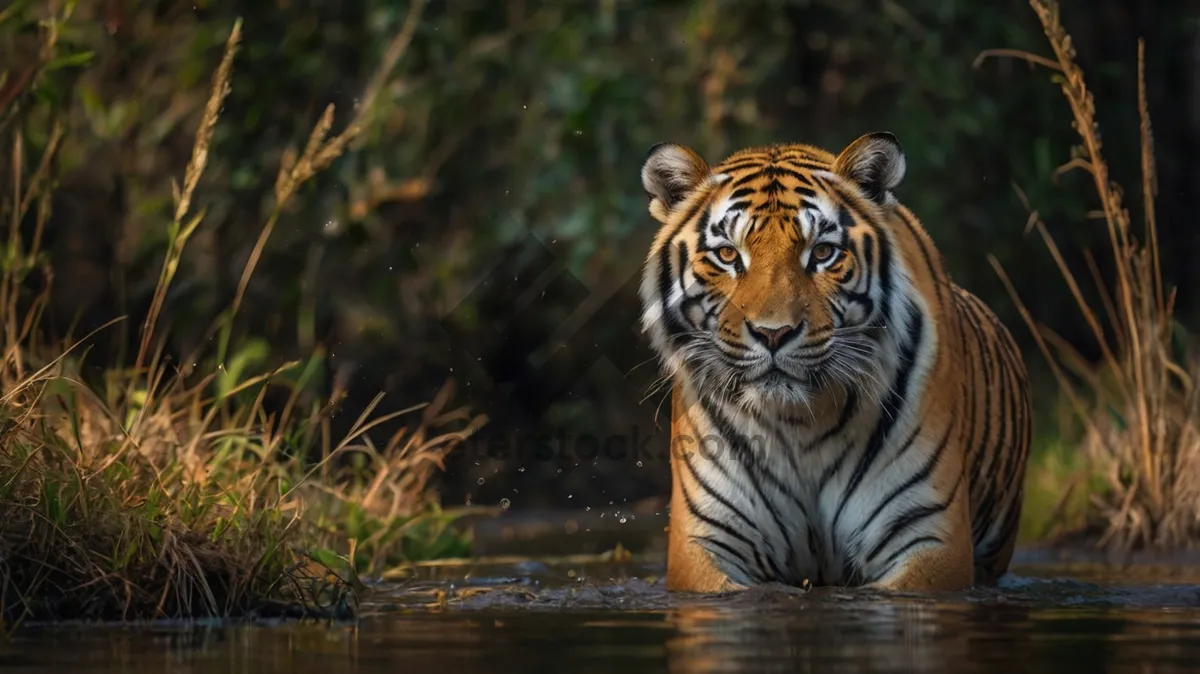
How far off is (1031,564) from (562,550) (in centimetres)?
190

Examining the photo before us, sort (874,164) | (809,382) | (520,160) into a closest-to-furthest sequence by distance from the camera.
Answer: (809,382) → (874,164) → (520,160)

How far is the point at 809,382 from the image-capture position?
6.05 meters

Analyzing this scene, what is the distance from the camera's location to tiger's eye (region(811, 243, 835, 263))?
6.18 metres

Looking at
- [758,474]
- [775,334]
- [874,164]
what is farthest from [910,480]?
[874,164]

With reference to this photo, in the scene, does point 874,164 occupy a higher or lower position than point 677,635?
higher

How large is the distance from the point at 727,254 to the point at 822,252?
0.28m

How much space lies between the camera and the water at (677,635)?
14.6 feet

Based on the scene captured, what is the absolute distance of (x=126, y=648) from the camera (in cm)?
480

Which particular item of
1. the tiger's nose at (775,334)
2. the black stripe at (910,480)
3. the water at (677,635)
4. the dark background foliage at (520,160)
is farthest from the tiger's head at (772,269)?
the dark background foliage at (520,160)

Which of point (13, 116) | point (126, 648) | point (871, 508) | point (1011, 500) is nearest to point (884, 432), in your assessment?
point (871, 508)

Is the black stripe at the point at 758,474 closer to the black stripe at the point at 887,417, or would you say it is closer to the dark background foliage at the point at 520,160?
the black stripe at the point at 887,417

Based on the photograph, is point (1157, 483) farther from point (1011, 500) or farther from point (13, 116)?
point (13, 116)

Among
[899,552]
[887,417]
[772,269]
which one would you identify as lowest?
[899,552]

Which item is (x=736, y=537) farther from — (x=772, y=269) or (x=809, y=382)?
(x=772, y=269)
